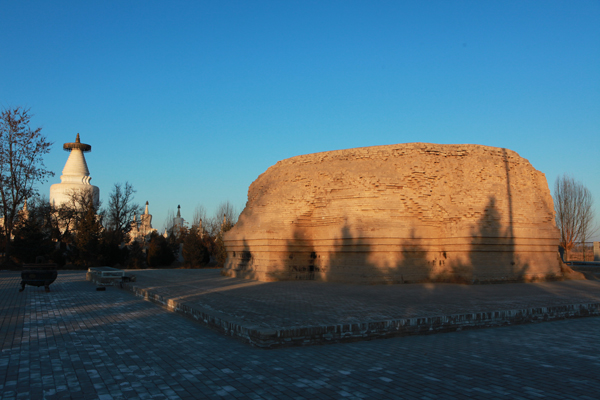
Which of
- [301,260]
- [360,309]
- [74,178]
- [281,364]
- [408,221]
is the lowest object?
[281,364]

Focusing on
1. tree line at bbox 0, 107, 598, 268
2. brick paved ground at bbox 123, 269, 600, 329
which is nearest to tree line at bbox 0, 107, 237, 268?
tree line at bbox 0, 107, 598, 268

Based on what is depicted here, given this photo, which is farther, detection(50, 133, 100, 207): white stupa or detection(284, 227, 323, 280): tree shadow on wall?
detection(50, 133, 100, 207): white stupa

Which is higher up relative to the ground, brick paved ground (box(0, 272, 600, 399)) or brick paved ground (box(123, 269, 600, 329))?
brick paved ground (box(123, 269, 600, 329))

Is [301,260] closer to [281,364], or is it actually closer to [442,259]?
[442,259]

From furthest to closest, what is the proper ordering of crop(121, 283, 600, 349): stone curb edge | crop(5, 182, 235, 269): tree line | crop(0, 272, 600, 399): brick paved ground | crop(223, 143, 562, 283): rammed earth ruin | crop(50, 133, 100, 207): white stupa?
crop(50, 133, 100, 207): white stupa → crop(5, 182, 235, 269): tree line → crop(223, 143, 562, 283): rammed earth ruin → crop(121, 283, 600, 349): stone curb edge → crop(0, 272, 600, 399): brick paved ground

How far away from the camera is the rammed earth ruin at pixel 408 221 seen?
14.8 meters

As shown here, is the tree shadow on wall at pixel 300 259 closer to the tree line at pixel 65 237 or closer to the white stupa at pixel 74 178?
the tree line at pixel 65 237

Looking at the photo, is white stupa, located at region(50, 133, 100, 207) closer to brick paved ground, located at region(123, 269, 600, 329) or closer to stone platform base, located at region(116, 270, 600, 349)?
stone platform base, located at region(116, 270, 600, 349)

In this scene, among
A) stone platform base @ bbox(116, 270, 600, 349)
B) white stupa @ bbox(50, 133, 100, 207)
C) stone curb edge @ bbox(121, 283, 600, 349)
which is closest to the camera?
stone curb edge @ bbox(121, 283, 600, 349)

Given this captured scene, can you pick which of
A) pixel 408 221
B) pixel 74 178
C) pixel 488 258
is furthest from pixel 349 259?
pixel 74 178

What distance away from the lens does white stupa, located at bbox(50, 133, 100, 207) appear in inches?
1874

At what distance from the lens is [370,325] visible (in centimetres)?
670

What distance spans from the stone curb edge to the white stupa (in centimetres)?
4420

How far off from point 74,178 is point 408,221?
44848mm
